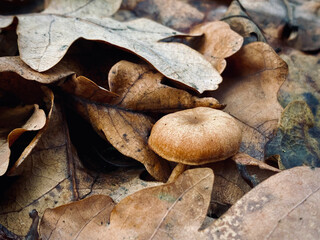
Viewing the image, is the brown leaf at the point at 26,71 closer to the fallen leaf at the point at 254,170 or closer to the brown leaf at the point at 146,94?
the brown leaf at the point at 146,94

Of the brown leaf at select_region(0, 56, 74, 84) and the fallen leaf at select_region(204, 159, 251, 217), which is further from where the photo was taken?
the brown leaf at select_region(0, 56, 74, 84)

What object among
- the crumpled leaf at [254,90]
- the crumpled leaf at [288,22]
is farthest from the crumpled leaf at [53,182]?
the crumpled leaf at [288,22]

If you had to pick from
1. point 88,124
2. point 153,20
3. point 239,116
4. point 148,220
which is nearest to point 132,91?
point 88,124

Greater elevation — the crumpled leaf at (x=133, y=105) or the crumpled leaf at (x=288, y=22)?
the crumpled leaf at (x=288, y=22)

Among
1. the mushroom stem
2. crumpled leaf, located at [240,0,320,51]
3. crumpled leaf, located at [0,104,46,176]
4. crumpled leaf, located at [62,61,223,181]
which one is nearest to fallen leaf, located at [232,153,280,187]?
the mushroom stem

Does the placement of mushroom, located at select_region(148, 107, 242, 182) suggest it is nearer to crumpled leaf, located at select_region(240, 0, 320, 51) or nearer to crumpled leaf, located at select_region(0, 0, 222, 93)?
crumpled leaf, located at select_region(0, 0, 222, 93)

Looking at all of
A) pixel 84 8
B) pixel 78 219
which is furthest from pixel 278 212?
pixel 84 8

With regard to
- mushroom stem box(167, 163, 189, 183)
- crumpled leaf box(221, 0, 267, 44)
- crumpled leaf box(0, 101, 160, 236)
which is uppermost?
crumpled leaf box(221, 0, 267, 44)

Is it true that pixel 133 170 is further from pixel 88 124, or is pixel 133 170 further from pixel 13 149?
pixel 13 149
